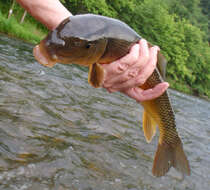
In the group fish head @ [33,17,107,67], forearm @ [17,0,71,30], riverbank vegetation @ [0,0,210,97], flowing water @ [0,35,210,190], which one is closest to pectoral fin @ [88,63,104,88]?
fish head @ [33,17,107,67]

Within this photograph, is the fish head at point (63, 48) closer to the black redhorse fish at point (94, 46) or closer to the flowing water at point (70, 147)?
the black redhorse fish at point (94, 46)

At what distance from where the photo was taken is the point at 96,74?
1.41 m

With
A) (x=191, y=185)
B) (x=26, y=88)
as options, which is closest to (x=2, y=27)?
(x=26, y=88)

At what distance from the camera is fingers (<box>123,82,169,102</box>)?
5.36ft

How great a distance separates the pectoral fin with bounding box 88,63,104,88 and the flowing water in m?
1.11

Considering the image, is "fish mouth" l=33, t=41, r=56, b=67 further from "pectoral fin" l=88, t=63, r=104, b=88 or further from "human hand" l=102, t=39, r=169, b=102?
"human hand" l=102, t=39, r=169, b=102

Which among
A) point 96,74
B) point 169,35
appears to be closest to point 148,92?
point 96,74

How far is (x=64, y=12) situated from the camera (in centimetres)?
166

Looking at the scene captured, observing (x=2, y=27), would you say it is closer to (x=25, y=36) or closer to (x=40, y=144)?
(x=25, y=36)

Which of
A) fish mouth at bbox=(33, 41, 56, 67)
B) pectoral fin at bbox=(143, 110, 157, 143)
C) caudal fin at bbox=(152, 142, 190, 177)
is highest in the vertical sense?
fish mouth at bbox=(33, 41, 56, 67)

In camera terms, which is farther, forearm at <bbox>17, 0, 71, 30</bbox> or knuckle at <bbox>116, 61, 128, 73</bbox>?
forearm at <bbox>17, 0, 71, 30</bbox>

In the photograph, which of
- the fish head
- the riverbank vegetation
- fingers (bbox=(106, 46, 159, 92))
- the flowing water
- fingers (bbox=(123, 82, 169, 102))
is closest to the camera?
the fish head

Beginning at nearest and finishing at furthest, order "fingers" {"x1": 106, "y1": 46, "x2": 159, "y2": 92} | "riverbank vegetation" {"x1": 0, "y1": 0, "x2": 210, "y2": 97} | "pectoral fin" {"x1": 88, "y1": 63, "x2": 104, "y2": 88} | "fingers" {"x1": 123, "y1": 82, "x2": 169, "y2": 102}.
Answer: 1. "pectoral fin" {"x1": 88, "y1": 63, "x2": 104, "y2": 88}
2. "fingers" {"x1": 106, "y1": 46, "x2": 159, "y2": 92}
3. "fingers" {"x1": 123, "y1": 82, "x2": 169, "y2": 102}
4. "riverbank vegetation" {"x1": 0, "y1": 0, "x2": 210, "y2": 97}

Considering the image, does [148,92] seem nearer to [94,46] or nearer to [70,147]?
[94,46]
